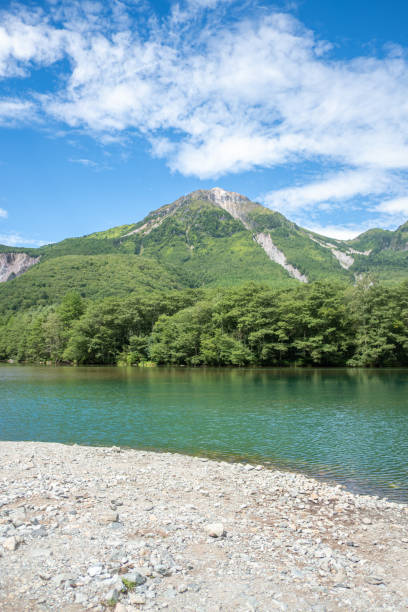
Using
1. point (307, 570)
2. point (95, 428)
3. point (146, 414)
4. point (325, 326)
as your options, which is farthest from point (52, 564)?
point (325, 326)

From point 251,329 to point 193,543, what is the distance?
8316 centimetres

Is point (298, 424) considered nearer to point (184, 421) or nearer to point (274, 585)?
point (184, 421)

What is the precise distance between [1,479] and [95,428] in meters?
12.6

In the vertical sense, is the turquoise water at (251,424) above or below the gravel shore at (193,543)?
below

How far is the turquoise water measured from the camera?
19188mm

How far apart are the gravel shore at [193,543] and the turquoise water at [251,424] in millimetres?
4221

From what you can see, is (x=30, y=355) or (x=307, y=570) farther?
(x=30, y=355)

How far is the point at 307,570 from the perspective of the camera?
29.3ft

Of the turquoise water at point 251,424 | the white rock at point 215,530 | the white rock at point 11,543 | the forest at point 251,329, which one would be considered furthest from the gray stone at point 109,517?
the forest at point 251,329

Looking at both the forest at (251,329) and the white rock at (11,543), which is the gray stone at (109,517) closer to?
the white rock at (11,543)

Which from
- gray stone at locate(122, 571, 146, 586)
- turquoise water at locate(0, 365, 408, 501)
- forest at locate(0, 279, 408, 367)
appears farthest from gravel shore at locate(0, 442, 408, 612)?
forest at locate(0, 279, 408, 367)

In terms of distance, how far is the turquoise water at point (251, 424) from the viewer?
19.2 meters

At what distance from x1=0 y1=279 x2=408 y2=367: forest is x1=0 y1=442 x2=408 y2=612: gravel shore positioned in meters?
73.1

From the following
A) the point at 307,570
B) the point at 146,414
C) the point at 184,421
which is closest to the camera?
the point at 307,570
